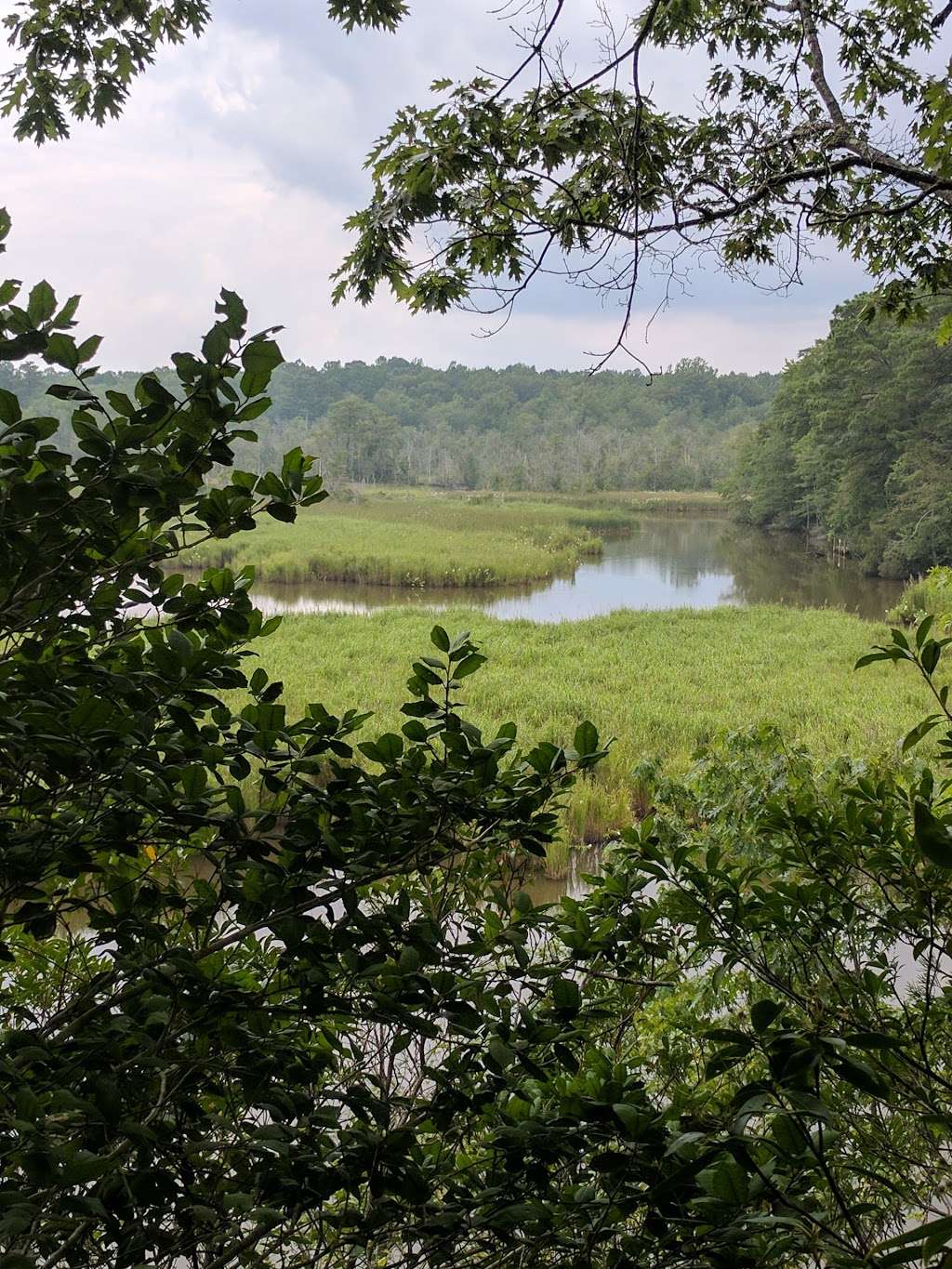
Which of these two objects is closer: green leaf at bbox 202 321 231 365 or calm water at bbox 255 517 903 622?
green leaf at bbox 202 321 231 365

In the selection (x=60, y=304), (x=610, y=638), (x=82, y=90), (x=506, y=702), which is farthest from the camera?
(x=610, y=638)

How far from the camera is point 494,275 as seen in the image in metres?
2.40

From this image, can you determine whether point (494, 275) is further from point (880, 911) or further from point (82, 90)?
point (880, 911)

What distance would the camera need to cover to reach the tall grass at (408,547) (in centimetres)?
1736

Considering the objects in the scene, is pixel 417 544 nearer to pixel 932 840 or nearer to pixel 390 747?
pixel 390 747

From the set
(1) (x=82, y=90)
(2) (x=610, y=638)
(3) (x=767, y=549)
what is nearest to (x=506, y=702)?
(2) (x=610, y=638)

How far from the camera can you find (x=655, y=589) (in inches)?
714

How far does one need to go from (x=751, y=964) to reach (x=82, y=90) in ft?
9.38

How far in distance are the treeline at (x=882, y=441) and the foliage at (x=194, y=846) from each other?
644 inches

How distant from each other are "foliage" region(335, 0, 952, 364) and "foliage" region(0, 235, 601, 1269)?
3.76 ft

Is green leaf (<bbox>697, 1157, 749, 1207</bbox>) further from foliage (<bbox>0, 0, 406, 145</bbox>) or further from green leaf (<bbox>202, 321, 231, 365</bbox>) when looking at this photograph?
foliage (<bbox>0, 0, 406, 145</bbox>)

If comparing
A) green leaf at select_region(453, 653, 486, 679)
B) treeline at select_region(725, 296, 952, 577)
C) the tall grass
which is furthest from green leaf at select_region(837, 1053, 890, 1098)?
treeline at select_region(725, 296, 952, 577)

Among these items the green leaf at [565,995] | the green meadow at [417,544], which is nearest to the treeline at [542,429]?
the green meadow at [417,544]

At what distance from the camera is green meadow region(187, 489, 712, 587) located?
17.4m
